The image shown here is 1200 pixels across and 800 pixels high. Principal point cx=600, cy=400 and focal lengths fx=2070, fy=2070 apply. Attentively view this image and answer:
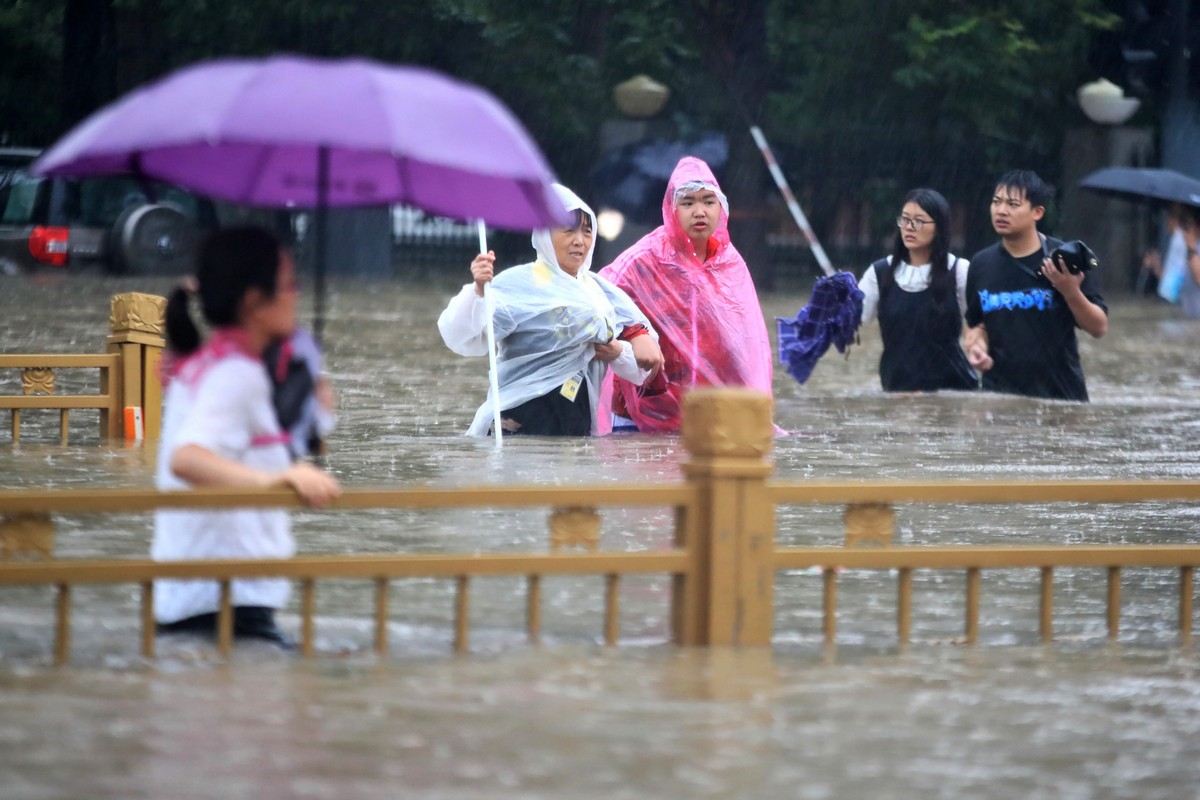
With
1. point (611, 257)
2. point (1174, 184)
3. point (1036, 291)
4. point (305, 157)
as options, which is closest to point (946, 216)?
point (1036, 291)

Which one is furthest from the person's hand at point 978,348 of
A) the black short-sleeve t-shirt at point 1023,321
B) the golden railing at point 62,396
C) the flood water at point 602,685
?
the golden railing at point 62,396

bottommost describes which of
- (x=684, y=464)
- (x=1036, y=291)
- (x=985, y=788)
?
(x=985, y=788)

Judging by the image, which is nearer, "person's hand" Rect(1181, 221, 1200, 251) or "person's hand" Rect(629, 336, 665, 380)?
"person's hand" Rect(629, 336, 665, 380)

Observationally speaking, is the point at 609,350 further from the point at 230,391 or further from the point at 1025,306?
the point at 230,391

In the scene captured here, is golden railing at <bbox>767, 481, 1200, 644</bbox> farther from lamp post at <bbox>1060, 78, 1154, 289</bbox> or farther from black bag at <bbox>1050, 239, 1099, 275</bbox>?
lamp post at <bbox>1060, 78, 1154, 289</bbox>

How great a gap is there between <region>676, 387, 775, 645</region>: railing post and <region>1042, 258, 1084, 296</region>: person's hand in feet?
23.2

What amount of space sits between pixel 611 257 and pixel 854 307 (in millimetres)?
19225

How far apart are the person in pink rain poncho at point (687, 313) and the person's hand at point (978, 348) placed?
5.39 ft

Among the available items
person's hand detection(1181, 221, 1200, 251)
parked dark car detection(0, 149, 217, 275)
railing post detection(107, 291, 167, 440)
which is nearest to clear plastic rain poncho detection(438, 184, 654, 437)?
railing post detection(107, 291, 167, 440)

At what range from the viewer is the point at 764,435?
589 centimetres

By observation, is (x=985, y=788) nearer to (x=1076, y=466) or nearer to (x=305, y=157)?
(x=305, y=157)

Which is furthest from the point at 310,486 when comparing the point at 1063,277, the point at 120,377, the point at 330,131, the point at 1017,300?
the point at 1017,300

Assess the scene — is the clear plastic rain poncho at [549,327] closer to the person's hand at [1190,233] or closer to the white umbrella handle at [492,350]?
the white umbrella handle at [492,350]

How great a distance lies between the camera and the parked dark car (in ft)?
92.1
